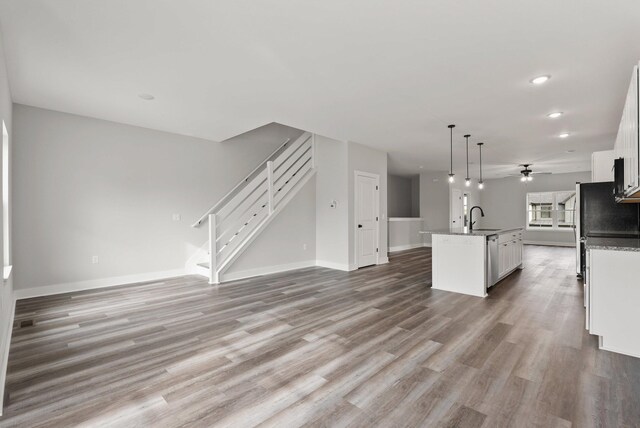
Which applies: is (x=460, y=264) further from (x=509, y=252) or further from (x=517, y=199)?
(x=517, y=199)

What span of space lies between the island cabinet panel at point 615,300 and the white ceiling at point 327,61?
198 centimetres

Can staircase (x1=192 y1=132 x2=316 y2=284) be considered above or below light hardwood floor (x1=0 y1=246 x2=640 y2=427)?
above

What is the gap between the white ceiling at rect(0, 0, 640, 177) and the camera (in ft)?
7.75

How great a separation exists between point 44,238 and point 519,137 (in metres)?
8.61

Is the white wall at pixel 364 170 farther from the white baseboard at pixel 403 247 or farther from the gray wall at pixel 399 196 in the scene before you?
the gray wall at pixel 399 196

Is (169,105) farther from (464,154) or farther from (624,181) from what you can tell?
(464,154)

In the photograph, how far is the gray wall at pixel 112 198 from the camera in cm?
457

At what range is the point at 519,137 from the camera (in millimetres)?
6074

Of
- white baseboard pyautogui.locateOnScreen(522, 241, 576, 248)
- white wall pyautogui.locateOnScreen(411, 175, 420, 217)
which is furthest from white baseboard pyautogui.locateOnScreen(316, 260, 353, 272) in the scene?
white baseboard pyautogui.locateOnScreen(522, 241, 576, 248)

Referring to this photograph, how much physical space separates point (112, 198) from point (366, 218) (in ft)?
16.5

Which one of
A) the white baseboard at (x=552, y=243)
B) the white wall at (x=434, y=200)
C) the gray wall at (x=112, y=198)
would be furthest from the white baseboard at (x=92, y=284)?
the white baseboard at (x=552, y=243)

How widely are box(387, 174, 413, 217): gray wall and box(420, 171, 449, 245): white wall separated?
2.98ft

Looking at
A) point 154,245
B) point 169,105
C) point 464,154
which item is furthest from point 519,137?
point 154,245

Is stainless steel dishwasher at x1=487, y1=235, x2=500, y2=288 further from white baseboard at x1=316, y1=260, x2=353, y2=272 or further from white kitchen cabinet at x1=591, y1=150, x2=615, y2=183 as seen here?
white baseboard at x1=316, y1=260, x2=353, y2=272
